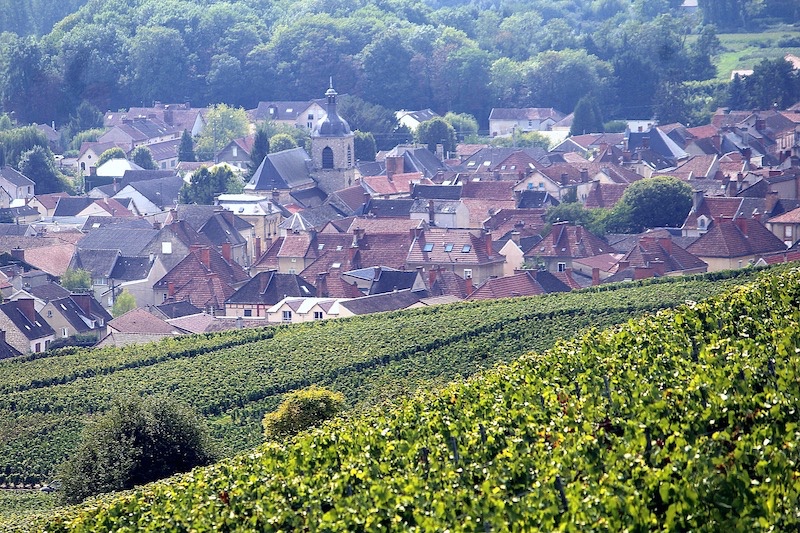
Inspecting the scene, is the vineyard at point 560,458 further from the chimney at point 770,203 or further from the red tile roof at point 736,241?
Answer: the chimney at point 770,203

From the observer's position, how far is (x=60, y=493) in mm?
27797

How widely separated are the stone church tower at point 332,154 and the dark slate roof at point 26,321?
38.9m

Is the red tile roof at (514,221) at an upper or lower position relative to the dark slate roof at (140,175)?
lower

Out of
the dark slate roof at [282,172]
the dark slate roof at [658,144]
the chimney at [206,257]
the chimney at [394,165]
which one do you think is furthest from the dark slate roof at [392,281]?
the dark slate roof at [658,144]

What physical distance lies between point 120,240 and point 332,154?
78.2ft

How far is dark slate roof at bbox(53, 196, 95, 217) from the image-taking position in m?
92.3

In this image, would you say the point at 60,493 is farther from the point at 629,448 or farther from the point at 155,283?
the point at 155,283

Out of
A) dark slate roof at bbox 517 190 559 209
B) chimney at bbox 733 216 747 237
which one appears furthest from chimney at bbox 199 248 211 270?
chimney at bbox 733 216 747 237

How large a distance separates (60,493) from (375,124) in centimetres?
9883

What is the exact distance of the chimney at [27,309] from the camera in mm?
57625

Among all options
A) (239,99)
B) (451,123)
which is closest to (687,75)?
(451,123)

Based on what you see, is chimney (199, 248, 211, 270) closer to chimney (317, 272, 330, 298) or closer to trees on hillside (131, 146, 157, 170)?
chimney (317, 272, 330, 298)

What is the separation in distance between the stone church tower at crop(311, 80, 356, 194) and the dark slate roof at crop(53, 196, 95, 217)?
14.3 metres

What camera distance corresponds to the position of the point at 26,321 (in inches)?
2247
